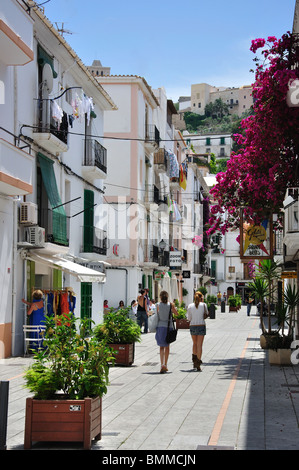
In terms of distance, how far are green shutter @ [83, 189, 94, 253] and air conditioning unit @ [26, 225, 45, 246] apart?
273 inches

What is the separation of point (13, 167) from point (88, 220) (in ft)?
35.4

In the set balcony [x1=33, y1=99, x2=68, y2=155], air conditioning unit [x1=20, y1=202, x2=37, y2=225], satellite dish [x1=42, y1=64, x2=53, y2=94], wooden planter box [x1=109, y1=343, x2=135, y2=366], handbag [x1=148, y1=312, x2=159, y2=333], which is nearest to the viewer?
handbag [x1=148, y1=312, x2=159, y2=333]

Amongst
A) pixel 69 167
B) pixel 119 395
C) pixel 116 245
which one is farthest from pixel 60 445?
pixel 116 245

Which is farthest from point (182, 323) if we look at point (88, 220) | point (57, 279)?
point (57, 279)

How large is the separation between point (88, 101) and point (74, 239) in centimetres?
475

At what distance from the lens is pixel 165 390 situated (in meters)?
13.0

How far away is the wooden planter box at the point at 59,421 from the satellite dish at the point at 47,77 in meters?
14.2

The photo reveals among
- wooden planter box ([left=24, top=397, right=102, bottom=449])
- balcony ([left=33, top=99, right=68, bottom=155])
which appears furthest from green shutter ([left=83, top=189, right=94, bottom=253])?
wooden planter box ([left=24, top=397, right=102, bottom=449])

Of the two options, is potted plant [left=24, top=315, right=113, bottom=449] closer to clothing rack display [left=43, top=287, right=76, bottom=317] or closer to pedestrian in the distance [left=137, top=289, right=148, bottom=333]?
clothing rack display [left=43, top=287, right=76, bottom=317]

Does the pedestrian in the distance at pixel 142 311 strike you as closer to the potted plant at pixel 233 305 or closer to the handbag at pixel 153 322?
the handbag at pixel 153 322

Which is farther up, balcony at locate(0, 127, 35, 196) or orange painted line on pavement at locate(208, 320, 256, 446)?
balcony at locate(0, 127, 35, 196)

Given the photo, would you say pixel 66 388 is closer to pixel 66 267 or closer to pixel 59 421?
pixel 59 421

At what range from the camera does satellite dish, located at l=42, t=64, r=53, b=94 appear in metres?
20.5

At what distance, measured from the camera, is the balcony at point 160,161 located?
42.7 metres
